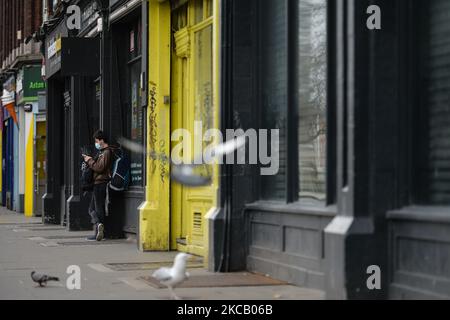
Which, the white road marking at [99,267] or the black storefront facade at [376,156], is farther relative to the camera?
the white road marking at [99,267]

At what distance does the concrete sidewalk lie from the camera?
952 centimetres

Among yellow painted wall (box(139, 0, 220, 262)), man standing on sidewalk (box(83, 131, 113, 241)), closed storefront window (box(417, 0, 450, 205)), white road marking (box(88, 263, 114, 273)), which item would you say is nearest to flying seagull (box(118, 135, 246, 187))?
yellow painted wall (box(139, 0, 220, 262))

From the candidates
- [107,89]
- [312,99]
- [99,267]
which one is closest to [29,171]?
[107,89]

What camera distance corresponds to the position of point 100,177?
17.7m

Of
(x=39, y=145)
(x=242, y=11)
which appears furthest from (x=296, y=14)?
(x=39, y=145)

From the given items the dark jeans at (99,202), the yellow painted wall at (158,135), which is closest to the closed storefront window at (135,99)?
the dark jeans at (99,202)

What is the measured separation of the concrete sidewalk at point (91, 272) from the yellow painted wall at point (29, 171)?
11.9 metres

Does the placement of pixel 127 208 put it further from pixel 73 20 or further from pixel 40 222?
pixel 40 222

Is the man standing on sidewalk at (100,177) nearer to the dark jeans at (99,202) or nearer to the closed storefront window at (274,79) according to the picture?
the dark jeans at (99,202)

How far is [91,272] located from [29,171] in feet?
71.3

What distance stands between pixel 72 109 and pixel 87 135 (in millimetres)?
733

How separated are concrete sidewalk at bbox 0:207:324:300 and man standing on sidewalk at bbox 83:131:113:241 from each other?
48 centimetres

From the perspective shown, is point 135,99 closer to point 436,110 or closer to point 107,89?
point 107,89

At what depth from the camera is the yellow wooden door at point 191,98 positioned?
14.0 metres
